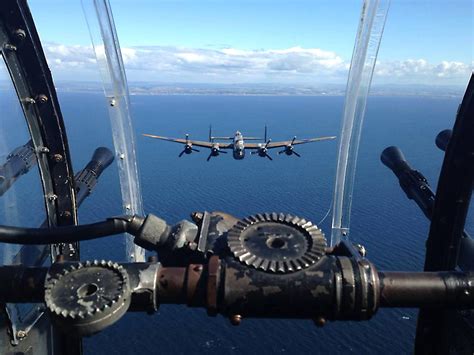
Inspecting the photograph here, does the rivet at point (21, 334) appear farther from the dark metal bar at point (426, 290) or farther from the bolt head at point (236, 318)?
the dark metal bar at point (426, 290)

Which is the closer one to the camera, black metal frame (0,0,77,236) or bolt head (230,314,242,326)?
bolt head (230,314,242,326)

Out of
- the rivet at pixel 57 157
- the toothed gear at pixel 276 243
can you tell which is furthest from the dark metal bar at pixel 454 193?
the rivet at pixel 57 157

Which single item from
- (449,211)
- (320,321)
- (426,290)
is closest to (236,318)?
(320,321)

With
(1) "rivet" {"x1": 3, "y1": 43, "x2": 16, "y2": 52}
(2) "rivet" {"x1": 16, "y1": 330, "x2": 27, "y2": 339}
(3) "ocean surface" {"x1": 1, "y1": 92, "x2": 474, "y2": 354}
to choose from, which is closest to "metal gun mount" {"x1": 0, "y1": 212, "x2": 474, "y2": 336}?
(2) "rivet" {"x1": 16, "y1": 330, "x2": 27, "y2": 339}

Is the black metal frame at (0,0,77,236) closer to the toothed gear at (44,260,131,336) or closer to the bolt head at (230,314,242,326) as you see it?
the toothed gear at (44,260,131,336)

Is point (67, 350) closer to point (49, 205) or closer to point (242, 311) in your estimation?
point (49, 205)

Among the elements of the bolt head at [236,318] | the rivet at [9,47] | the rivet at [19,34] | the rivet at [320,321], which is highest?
the rivet at [19,34]

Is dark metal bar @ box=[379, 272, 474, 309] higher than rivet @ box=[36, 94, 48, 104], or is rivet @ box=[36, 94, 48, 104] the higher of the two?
rivet @ box=[36, 94, 48, 104]
